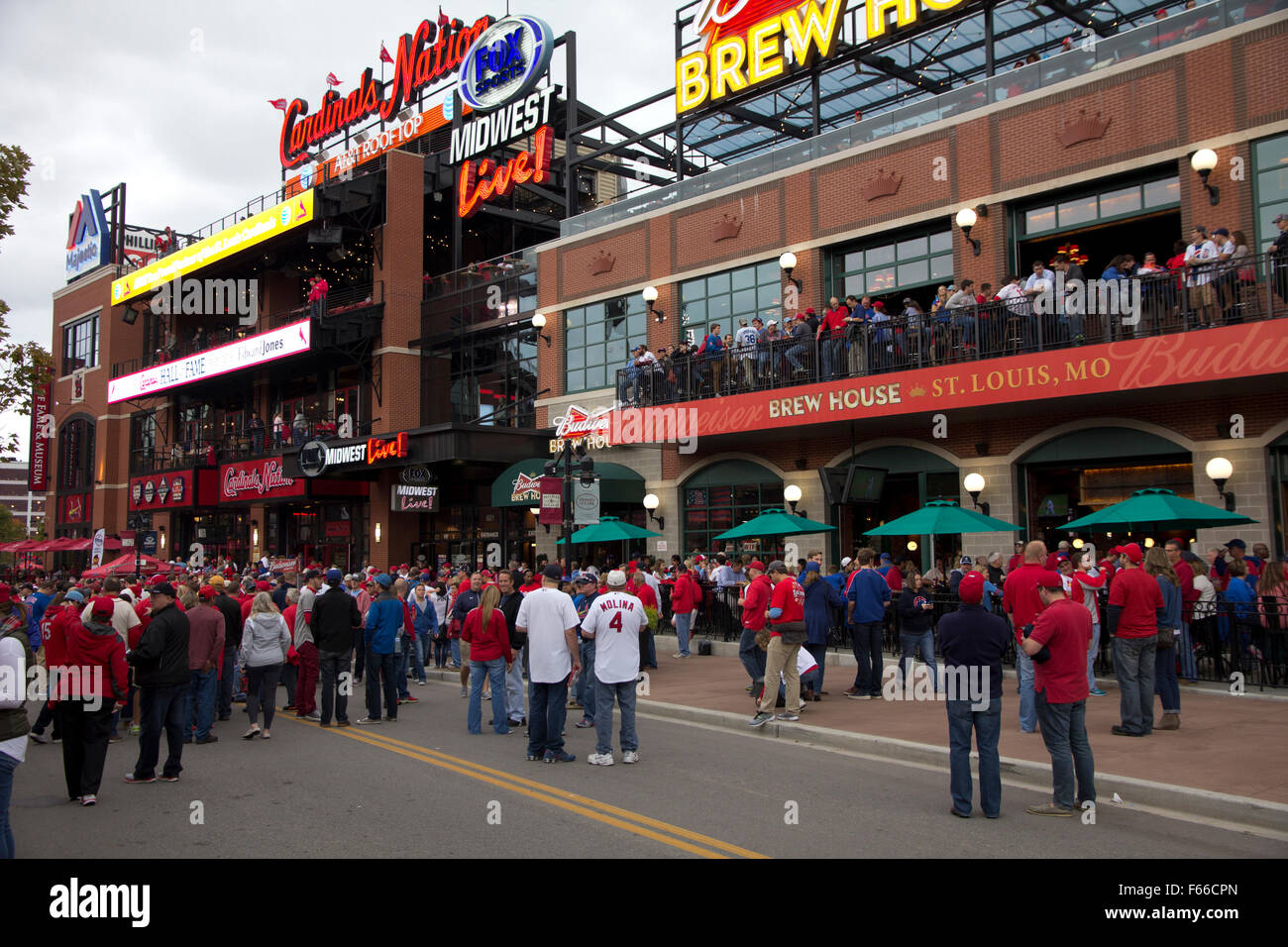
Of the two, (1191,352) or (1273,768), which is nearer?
(1273,768)

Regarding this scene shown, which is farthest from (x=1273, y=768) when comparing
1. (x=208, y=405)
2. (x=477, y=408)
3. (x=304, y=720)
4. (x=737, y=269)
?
(x=208, y=405)

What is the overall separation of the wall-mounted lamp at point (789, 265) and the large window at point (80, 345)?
39.2 metres

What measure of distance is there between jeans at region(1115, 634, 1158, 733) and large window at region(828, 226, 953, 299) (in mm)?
12174

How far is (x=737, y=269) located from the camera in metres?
24.1

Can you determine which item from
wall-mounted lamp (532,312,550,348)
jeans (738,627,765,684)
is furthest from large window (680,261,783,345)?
jeans (738,627,765,684)

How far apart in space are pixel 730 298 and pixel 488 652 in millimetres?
15233

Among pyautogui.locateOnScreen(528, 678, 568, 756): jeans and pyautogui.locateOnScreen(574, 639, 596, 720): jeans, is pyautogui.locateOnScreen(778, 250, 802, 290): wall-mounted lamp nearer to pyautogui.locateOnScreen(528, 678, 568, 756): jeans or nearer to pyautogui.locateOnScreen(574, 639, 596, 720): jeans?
pyautogui.locateOnScreen(574, 639, 596, 720): jeans

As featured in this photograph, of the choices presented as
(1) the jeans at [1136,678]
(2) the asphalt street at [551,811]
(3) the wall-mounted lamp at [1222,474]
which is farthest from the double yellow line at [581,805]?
(3) the wall-mounted lamp at [1222,474]

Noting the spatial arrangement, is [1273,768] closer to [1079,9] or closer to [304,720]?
[304,720]

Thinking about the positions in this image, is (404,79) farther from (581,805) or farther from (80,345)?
(581,805)

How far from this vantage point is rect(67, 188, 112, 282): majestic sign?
48.8m

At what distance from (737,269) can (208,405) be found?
29237mm

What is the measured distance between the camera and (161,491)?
41.0 metres
